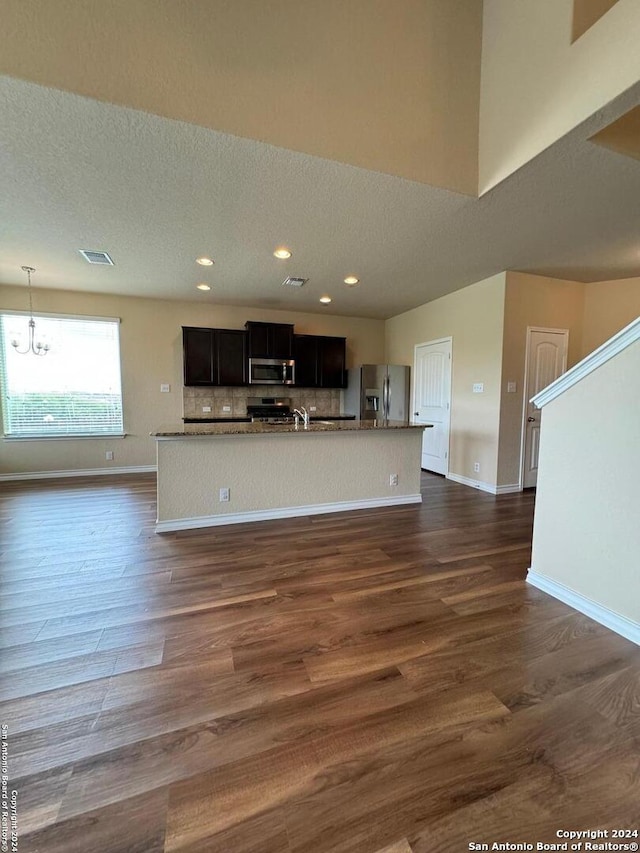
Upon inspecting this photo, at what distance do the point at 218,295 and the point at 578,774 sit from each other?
558 centimetres

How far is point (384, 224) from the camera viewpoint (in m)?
2.96

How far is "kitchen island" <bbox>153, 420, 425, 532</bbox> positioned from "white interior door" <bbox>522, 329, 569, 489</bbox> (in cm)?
166

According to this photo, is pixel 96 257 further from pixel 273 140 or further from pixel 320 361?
pixel 320 361

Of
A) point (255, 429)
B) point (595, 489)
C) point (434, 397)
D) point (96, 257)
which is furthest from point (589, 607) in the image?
point (96, 257)

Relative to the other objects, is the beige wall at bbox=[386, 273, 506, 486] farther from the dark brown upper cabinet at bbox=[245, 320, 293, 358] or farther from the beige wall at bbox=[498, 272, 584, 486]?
the dark brown upper cabinet at bbox=[245, 320, 293, 358]

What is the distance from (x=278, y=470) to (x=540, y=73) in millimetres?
3409

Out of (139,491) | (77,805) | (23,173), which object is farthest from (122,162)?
(139,491)

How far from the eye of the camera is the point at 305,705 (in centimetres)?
138

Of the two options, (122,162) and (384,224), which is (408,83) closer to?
(384,224)

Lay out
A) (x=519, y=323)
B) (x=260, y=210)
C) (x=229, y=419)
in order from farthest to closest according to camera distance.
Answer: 1. (x=229, y=419)
2. (x=519, y=323)
3. (x=260, y=210)

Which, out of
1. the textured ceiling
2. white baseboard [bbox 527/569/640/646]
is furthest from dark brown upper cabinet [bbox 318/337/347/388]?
white baseboard [bbox 527/569/640/646]

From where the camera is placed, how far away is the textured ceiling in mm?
2016

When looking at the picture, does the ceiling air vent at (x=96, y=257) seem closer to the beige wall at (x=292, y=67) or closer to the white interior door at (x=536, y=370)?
the beige wall at (x=292, y=67)

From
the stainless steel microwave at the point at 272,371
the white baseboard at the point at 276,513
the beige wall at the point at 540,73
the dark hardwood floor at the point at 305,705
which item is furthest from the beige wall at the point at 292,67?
the stainless steel microwave at the point at 272,371
